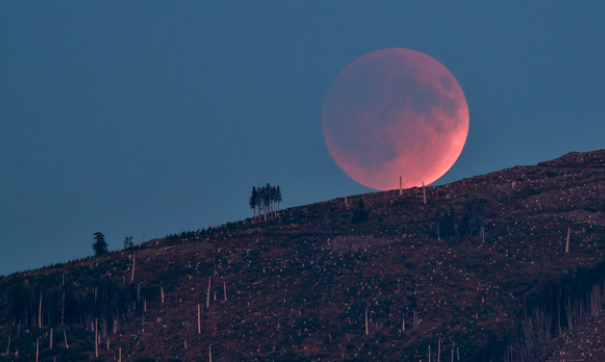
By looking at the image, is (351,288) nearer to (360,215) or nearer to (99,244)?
(360,215)

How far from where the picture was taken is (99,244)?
124312 mm

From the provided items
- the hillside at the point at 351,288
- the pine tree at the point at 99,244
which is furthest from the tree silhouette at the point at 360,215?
the pine tree at the point at 99,244

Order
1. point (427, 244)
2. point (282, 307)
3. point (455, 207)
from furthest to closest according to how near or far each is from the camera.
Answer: point (455, 207)
point (427, 244)
point (282, 307)

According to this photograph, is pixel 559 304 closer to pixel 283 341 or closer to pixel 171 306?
pixel 283 341

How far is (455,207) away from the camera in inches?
4754

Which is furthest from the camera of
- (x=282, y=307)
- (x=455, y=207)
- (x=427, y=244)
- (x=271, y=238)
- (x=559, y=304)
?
(x=455, y=207)

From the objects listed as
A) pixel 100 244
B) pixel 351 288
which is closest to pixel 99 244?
pixel 100 244

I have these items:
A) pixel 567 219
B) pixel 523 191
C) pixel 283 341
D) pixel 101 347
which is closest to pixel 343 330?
pixel 283 341

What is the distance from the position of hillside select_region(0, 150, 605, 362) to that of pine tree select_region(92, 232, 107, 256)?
10651 millimetres

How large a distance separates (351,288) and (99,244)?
54.1 m

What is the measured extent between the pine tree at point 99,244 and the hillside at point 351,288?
10.7 metres

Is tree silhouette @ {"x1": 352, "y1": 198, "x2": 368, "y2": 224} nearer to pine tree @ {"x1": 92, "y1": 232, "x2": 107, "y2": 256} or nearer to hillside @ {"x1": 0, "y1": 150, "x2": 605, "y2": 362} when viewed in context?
hillside @ {"x1": 0, "y1": 150, "x2": 605, "y2": 362}

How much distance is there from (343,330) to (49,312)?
38.0 m

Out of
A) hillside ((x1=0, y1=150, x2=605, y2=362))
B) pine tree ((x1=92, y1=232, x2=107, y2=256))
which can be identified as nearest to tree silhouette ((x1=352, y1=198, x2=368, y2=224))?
hillside ((x1=0, y1=150, x2=605, y2=362))
